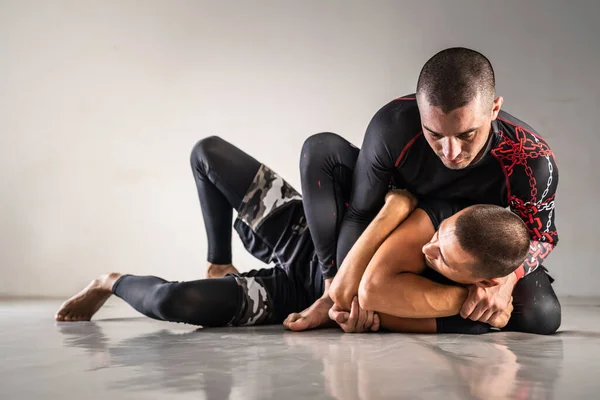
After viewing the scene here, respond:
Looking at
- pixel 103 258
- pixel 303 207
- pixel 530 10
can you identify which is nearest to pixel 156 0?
pixel 103 258

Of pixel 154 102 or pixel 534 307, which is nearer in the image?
pixel 534 307

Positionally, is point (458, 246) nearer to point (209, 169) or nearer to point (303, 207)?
point (303, 207)

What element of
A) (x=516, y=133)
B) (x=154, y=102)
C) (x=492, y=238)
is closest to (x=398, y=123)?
(x=516, y=133)

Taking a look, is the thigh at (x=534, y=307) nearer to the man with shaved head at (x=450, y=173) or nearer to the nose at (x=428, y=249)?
the man with shaved head at (x=450, y=173)

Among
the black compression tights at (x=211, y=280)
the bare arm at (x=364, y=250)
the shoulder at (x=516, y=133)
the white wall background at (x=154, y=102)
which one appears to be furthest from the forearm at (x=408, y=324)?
the white wall background at (x=154, y=102)

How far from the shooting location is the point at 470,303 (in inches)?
73.4

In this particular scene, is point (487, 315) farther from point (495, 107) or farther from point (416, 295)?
point (495, 107)

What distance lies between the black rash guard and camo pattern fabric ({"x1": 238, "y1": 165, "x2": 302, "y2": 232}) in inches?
12.2

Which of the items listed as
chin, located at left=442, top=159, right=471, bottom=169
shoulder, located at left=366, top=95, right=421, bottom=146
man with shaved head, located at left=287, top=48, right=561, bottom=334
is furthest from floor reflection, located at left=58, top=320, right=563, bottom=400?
shoulder, located at left=366, top=95, right=421, bottom=146

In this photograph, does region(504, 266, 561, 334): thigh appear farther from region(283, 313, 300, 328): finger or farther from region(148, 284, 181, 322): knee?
region(148, 284, 181, 322): knee

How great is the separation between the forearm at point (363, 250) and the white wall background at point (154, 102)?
2.12m

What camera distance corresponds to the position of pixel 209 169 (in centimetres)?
236

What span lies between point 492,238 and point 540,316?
41 cm

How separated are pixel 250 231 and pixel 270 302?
12.4 inches
